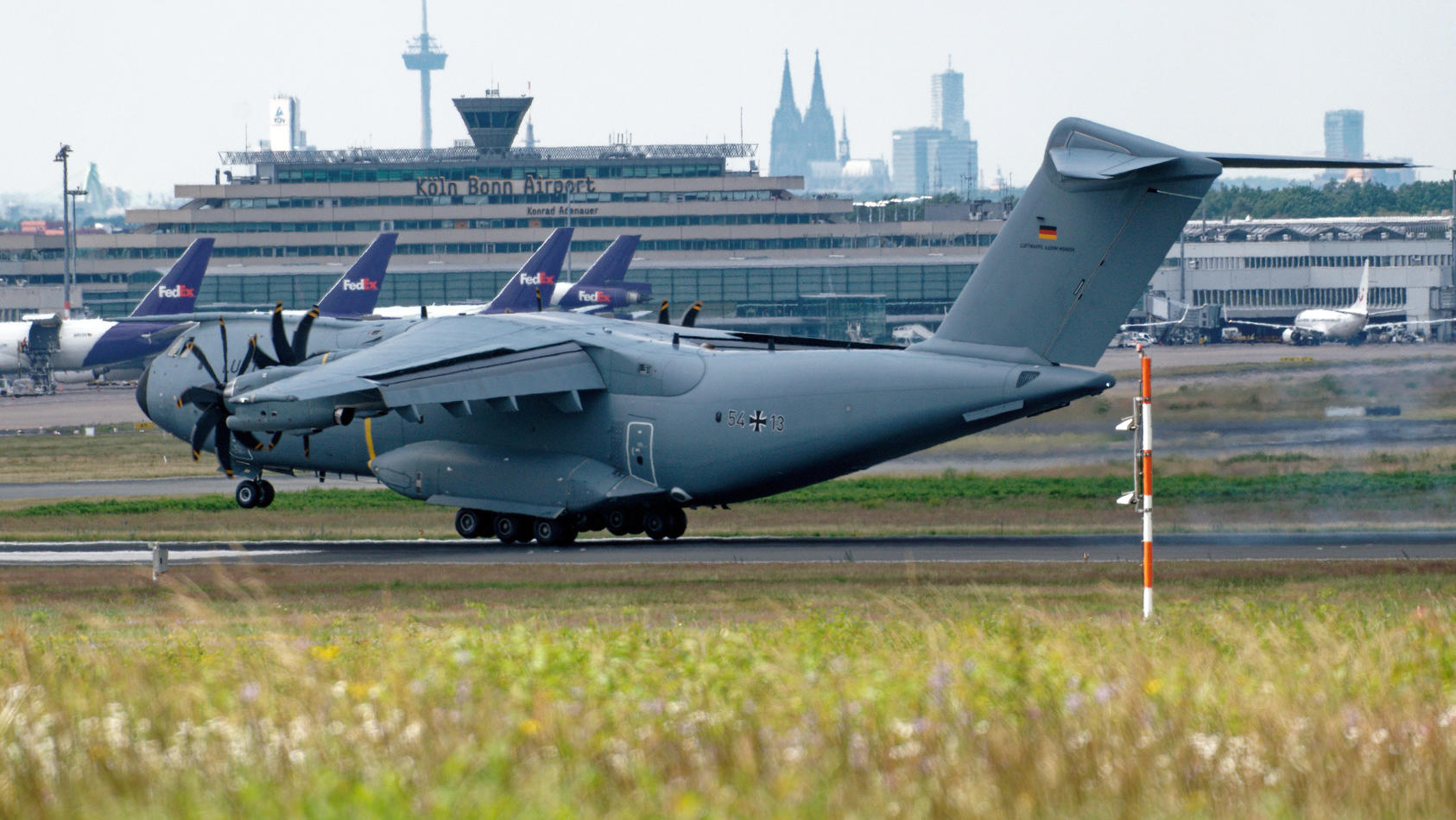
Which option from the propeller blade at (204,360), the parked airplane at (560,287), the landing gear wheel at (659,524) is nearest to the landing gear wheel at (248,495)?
the propeller blade at (204,360)

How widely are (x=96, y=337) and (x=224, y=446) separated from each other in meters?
63.9

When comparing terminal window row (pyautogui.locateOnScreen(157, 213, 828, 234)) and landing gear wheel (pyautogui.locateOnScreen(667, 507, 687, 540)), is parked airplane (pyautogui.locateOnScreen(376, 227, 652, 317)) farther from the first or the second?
terminal window row (pyautogui.locateOnScreen(157, 213, 828, 234))

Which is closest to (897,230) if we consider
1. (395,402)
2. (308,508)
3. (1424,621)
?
(308,508)

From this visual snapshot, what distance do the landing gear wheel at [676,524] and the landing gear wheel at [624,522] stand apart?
2.20 ft

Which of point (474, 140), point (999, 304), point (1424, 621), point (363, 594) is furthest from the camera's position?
point (474, 140)

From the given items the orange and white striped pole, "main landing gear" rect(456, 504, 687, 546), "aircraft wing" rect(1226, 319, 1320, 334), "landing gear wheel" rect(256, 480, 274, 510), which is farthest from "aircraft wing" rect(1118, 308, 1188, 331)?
the orange and white striped pole

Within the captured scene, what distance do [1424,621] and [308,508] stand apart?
31.4 meters

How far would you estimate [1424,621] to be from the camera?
1537cm

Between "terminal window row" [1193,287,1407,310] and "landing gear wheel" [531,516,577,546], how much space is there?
112793mm

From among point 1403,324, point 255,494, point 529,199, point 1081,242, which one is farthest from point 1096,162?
point 529,199

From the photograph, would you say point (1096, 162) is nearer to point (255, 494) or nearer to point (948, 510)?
point (948, 510)

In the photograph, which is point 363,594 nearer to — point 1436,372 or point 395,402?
point 395,402

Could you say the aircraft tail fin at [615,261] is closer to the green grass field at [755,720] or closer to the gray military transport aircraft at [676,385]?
the gray military transport aircraft at [676,385]

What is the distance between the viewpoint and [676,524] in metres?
34.0
